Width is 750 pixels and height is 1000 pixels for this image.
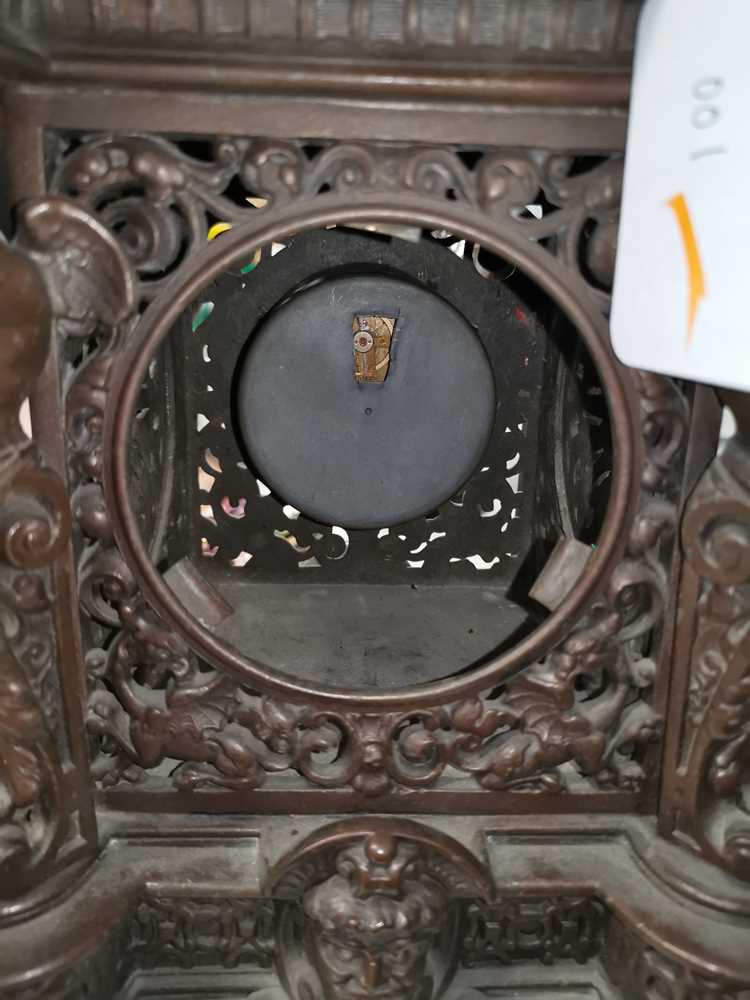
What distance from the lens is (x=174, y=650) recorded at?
0.84 meters

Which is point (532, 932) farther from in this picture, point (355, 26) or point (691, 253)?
point (355, 26)

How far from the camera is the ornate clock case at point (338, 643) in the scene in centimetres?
70

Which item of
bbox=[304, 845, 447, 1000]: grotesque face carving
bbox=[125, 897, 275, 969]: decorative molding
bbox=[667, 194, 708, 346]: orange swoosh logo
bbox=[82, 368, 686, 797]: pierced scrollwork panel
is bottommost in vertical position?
bbox=[125, 897, 275, 969]: decorative molding

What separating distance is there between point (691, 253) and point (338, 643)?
0.66 m

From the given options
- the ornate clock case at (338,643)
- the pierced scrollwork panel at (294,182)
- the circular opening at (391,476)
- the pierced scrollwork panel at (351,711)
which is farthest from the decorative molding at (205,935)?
the pierced scrollwork panel at (294,182)

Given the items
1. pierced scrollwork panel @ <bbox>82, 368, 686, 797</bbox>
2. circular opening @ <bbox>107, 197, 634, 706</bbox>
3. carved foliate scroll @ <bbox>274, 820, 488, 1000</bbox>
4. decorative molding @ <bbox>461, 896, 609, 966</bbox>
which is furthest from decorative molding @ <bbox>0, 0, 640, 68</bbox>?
decorative molding @ <bbox>461, 896, 609, 966</bbox>

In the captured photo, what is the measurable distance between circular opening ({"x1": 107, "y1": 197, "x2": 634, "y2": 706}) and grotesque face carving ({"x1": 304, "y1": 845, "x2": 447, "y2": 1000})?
0.17m

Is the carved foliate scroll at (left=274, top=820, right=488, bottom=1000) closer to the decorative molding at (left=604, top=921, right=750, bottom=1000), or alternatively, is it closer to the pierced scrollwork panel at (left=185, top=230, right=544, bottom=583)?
the decorative molding at (left=604, top=921, right=750, bottom=1000)

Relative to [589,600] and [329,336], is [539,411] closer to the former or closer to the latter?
[329,336]

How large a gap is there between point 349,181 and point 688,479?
1.26ft

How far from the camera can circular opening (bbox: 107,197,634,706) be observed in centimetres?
76

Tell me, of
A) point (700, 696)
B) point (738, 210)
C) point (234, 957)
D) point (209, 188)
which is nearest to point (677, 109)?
point (738, 210)

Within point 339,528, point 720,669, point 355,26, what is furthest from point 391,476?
point 355,26

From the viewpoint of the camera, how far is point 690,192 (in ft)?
2.14
